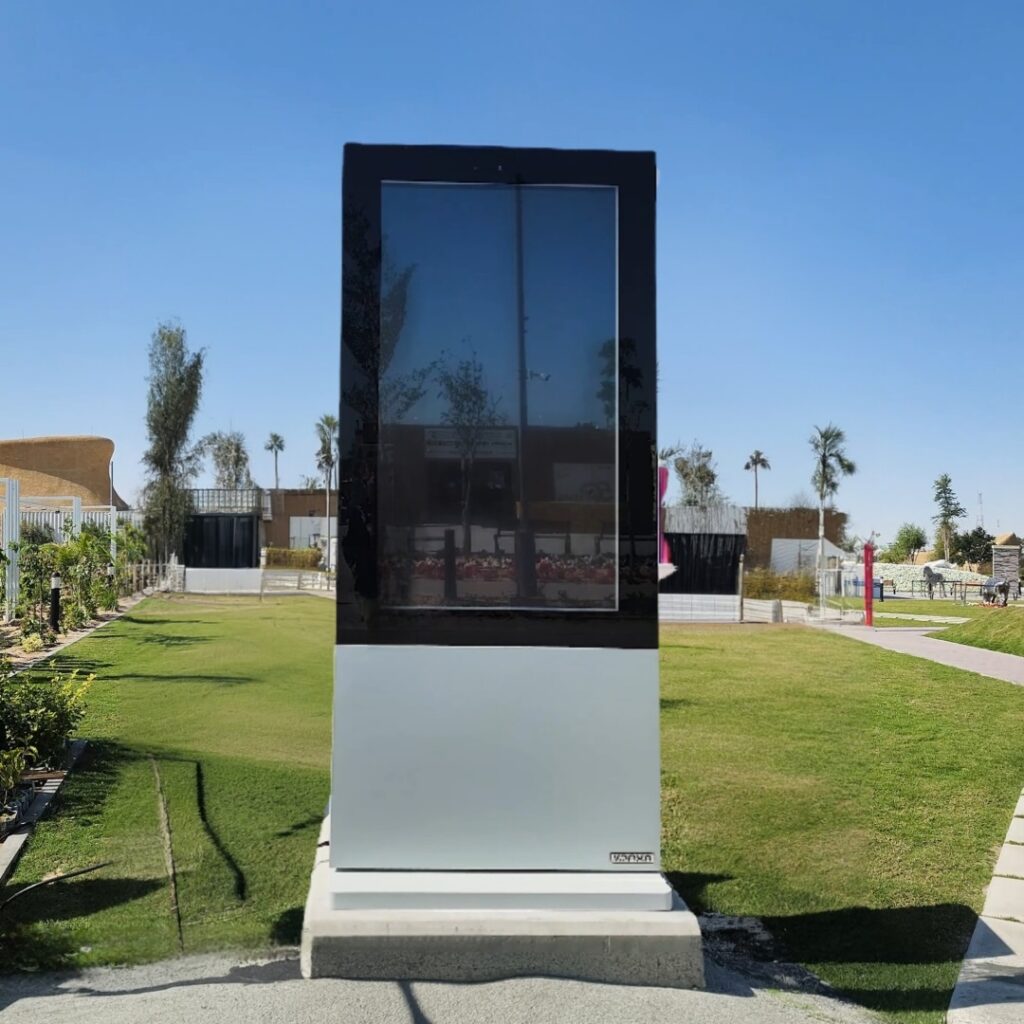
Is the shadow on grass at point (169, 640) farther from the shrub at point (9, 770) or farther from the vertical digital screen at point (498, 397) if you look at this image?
the vertical digital screen at point (498, 397)

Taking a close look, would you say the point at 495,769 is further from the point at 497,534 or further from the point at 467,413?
the point at 467,413

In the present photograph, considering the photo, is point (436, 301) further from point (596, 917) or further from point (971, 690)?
point (971, 690)

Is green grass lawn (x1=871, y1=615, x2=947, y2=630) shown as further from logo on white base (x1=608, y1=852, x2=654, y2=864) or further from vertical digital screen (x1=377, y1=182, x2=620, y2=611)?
vertical digital screen (x1=377, y1=182, x2=620, y2=611)

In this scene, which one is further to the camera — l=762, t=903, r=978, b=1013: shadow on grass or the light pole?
the light pole

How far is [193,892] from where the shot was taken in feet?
13.4

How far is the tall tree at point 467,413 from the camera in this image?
3135 millimetres

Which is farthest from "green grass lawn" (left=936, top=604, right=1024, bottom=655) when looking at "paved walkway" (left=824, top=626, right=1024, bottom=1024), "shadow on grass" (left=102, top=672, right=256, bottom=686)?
"shadow on grass" (left=102, top=672, right=256, bottom=686)

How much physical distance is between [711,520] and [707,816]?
33768mm

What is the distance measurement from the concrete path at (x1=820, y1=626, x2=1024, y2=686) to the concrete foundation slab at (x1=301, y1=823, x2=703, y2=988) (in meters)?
9.97

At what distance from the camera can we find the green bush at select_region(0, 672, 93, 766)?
488 centimetres

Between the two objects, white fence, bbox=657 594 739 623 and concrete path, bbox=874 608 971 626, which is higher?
white fence, bbox=657 594 739 623

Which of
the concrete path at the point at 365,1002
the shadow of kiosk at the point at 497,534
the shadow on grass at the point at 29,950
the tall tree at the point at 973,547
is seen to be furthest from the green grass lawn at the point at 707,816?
the tall tree at the point at 973,547

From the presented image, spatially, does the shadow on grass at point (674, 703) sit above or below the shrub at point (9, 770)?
below

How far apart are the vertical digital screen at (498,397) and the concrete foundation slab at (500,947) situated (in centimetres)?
95
